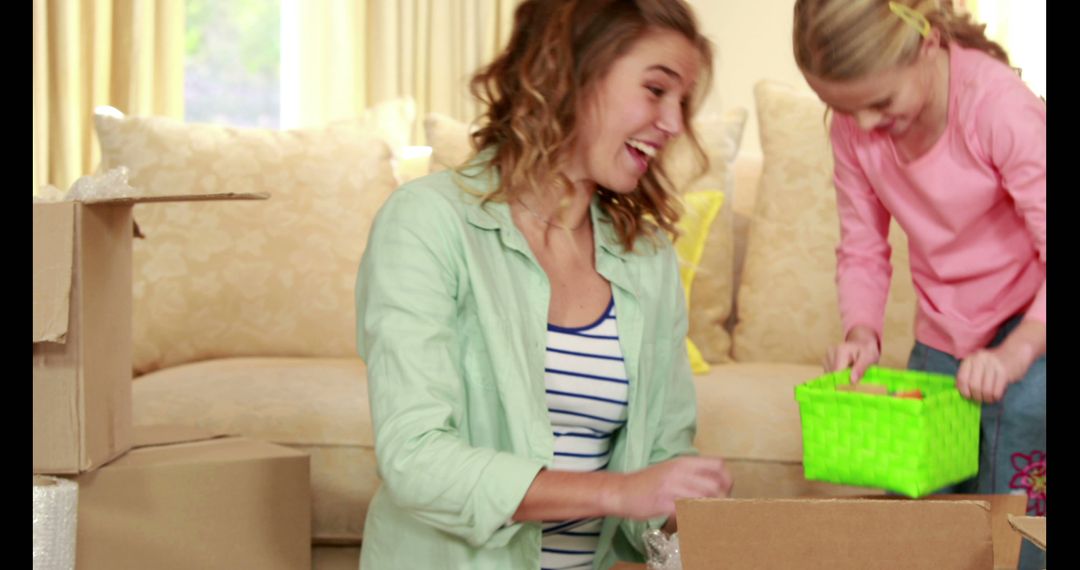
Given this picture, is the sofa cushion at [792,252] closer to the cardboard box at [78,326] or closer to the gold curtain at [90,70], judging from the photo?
the cardboard box at [78,326]

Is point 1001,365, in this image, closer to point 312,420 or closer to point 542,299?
point 542,299

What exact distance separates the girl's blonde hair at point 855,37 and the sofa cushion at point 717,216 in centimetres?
97

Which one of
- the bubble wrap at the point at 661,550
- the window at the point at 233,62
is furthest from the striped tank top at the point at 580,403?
the window at the point at 233,62

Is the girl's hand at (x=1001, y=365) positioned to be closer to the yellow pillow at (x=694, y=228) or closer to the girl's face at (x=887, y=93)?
the girl's face at (x=887, y=93)

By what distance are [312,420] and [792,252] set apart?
44.4 inches

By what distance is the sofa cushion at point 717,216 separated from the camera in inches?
106

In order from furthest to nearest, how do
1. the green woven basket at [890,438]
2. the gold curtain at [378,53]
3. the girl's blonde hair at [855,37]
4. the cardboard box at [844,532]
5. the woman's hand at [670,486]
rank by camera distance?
the gold curtain at [378,53] → the girl's blonde hair at [855,37] → the green woven basket at [890,438] → the woman's hand at [670,486] → the cardboard box at [844,532]

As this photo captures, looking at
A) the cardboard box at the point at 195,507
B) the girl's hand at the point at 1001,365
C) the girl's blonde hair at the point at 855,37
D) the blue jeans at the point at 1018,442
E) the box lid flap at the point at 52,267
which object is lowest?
the cardboard box at the point at 195,507

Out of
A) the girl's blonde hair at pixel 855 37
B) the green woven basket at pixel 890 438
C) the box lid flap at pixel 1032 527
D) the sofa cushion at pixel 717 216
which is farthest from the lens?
the sofa cushion at pixel 717 216

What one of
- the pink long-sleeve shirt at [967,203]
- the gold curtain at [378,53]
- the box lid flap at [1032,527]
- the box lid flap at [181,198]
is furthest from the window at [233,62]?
the box lid flap at [1032,527]

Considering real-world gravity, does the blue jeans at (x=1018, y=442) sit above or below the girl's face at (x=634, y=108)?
below

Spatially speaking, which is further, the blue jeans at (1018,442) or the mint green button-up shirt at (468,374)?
the blue jeans at (1018,442)

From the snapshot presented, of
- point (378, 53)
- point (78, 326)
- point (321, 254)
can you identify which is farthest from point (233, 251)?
point (378, 53)
